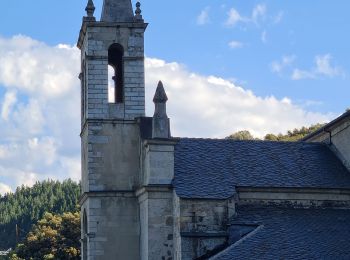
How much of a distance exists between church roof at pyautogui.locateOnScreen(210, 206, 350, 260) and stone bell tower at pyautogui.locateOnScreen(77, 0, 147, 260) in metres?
4.08

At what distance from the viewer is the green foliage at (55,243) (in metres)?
49.6

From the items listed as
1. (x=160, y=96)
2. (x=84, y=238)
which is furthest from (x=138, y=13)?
(x=84, y=238)

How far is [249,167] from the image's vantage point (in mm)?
26000

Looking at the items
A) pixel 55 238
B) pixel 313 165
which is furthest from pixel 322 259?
pixel 55 238

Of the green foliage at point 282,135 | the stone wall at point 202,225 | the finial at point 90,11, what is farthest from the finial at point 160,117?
the green foliage at point 282,135

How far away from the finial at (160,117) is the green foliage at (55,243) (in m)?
26.0

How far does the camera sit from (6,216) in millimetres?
118938

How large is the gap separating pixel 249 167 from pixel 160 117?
356 centimetres

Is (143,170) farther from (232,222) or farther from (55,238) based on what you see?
(55,238)

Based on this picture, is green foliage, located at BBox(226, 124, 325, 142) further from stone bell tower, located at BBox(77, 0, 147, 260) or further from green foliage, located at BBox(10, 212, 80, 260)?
stone bell tower, located at BBox(77, 0, 147, 260)

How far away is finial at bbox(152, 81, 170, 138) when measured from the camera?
2483 centimetres

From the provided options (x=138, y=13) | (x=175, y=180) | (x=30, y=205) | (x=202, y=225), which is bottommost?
(x=202, y=225)

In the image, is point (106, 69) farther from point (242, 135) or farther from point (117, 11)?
point (242, 135)

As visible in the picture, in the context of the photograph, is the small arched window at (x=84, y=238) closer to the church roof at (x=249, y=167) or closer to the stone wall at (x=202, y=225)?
the church roof at (x=249, y=167)
